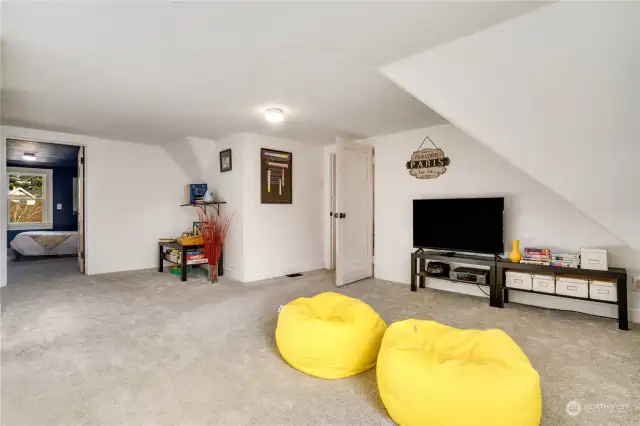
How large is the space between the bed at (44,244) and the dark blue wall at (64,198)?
126cm

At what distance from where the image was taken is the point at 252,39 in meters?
2.06

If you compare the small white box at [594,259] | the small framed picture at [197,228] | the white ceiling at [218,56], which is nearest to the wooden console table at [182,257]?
the small framed picture at [197,228]

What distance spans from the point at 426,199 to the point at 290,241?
87.1 inches

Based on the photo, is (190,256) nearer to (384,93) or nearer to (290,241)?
(290,241)

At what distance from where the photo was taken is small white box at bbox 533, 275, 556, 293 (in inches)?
121

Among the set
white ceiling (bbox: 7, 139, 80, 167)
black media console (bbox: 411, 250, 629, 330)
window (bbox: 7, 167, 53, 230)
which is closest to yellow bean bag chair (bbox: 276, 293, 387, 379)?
black media console (bbox: 411, 250, 629, 330)

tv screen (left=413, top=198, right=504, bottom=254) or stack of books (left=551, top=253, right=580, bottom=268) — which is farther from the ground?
tv screen (left=413, top=198, right=504, bottom=254)

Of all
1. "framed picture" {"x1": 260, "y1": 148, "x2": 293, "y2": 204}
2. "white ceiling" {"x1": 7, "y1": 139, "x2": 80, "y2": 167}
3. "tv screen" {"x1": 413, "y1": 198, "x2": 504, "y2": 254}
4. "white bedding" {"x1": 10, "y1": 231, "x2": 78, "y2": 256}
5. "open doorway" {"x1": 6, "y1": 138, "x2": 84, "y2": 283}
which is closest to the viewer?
"tv screen" {"x1": 413, "y1": 198, "x2": 504, "y2": 254}

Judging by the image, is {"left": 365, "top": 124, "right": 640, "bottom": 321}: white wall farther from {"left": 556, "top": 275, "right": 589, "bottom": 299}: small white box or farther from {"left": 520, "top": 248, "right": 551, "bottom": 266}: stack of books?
{"left": 556, "top": 275, "right": 589, "bottom": 299}: small white box

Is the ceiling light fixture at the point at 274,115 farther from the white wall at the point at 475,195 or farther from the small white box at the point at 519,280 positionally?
the small white box at the point at 519,280

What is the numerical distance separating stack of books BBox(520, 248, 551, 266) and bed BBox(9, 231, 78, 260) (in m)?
8.27

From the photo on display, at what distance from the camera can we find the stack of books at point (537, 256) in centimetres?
316

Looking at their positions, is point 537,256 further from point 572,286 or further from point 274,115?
point 274,115

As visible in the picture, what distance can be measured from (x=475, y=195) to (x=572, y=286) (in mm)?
1381
